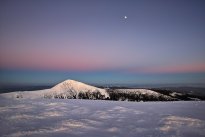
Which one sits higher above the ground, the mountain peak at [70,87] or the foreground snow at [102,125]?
the mountain peak at [70,87]

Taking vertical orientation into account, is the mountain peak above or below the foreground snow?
above

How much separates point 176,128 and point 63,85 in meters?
26.9

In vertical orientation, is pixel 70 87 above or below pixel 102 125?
above

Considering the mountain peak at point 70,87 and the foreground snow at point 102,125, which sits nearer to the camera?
the foreground snow at point 102,125

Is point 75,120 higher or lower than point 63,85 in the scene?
lower

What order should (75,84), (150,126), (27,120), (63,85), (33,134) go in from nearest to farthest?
(33,134) < (150,126) < (27,120) < (63,85) < (75,84)

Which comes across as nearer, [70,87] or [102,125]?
[102,125]

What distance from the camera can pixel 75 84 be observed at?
34.5 metres

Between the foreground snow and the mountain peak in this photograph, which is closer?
the foreground snow

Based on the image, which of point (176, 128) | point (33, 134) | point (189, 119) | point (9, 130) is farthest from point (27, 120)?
point (189, 119)

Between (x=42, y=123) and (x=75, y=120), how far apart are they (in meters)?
0.99

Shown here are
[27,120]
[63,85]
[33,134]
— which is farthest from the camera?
[63,85]

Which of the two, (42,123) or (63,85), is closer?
(42,123)

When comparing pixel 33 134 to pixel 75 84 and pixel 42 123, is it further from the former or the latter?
pixel 75 84
